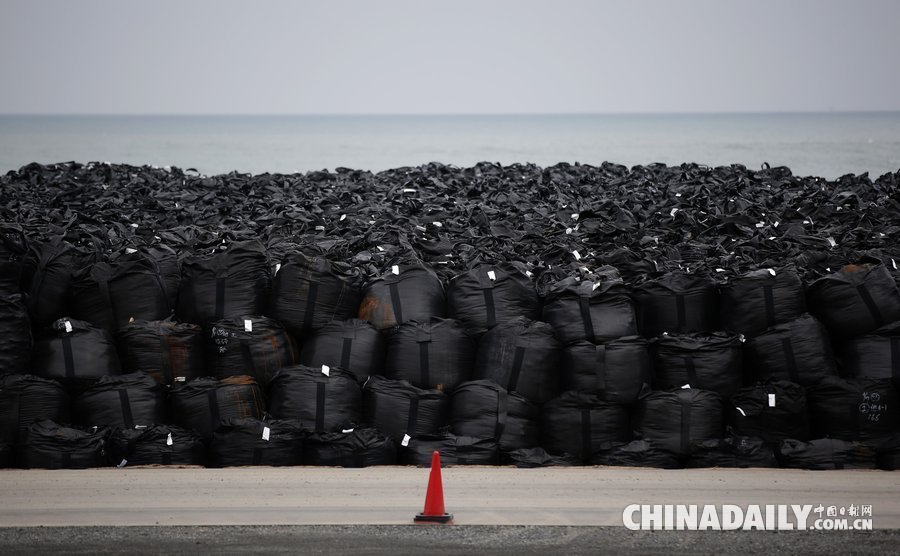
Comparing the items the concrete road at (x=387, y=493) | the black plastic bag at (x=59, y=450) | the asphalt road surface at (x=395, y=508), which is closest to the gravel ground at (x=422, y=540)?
the asphalt road surface at (x=395, y=508)

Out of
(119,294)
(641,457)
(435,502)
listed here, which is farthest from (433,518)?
(119,294)

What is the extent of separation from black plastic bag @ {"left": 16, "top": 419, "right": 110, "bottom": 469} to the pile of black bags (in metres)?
0.01

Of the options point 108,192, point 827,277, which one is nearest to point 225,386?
point 827,277

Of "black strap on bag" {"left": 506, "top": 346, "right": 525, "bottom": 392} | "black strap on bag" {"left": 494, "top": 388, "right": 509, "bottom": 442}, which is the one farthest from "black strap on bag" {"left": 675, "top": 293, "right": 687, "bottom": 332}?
"black strap on bag" {"left": 494, "top": 388, "right": 509, "bottom": 442}

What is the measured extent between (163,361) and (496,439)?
246 cm

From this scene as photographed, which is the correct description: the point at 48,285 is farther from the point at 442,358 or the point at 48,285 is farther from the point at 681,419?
the point at 681,419

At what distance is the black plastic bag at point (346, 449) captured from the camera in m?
6.85

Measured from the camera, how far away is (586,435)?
7.04 meters

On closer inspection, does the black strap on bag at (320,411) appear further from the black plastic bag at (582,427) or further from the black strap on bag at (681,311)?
the black strap on bag at (681,311)

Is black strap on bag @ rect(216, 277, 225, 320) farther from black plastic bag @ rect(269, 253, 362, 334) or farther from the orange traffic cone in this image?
the orange traffic cone

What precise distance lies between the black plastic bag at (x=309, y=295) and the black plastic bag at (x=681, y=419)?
232 centimetres

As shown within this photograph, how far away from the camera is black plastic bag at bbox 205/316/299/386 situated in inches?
286

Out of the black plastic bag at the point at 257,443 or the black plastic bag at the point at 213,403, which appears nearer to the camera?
the black plastic bag at the point at 257,443

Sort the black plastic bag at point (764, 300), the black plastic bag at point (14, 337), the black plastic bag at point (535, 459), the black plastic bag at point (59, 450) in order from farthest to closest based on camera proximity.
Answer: the black plastic bag at point (764, 300) → the black plastic bag at point (14, 337) → the black plastic bag at point (535, 459) → the black plastic bag at point (59, 450)
